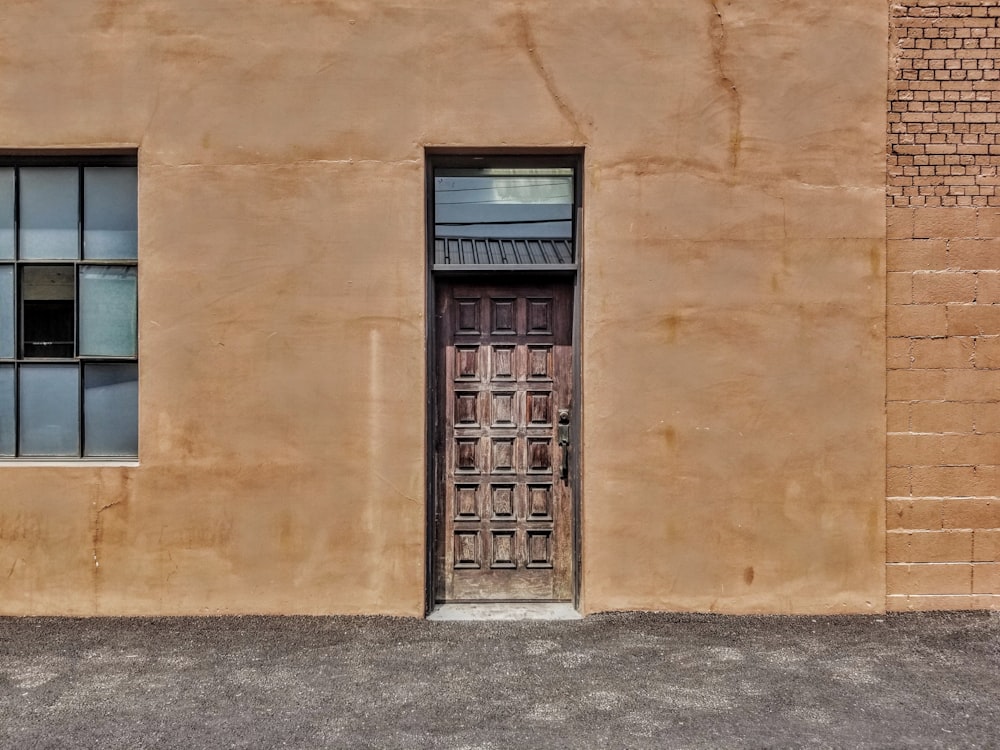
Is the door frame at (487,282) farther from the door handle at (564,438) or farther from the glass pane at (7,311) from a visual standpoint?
the glass pane at (7,311)

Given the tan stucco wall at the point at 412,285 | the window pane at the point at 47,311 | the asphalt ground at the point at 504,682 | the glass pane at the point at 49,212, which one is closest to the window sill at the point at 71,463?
the tan stucco wall at the point at 412,285

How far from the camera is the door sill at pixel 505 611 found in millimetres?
4792

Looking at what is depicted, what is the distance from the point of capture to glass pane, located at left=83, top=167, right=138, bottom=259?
4.93 metres

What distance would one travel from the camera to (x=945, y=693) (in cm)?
378

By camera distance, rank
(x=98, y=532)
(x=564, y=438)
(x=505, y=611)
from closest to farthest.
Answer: (x=98, y=532)
(x=505, y=611)
(x=564, y=438)

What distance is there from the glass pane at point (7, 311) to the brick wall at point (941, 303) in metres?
5.91

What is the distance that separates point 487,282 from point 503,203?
574mm

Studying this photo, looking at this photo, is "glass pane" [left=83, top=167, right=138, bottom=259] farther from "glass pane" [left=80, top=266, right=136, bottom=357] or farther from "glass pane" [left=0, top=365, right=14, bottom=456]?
"glass pane" [left=0, top=365, right=14, bottom=456]

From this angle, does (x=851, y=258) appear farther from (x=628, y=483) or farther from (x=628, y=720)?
(x=628, y=720)

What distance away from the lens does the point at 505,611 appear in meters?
4.91

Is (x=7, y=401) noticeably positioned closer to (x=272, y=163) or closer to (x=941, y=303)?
(x=272, y=163)

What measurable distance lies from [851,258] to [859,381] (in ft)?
2.68

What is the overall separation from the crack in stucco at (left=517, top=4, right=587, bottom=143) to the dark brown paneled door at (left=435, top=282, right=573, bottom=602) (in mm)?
1064

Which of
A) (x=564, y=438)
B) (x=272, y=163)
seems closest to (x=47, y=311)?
(x=272, y=163)
